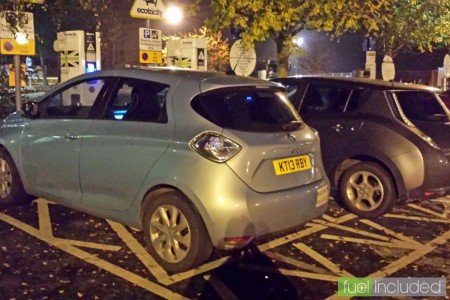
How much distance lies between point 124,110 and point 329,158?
2.81 metres

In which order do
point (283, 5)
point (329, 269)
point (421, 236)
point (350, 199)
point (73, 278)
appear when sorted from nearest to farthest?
1. point (73, 278)
2. point (329, 269)
3. point (421, 236)
4. point (350, 199)
5. point (283, 5)

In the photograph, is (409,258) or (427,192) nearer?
(409,258)

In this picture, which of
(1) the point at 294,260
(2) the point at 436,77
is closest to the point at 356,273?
(1) the point at 294,260

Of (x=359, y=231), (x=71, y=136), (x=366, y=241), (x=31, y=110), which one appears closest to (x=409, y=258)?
(x=366, y=241)

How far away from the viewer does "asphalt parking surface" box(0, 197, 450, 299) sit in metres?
4.18

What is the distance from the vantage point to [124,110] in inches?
194

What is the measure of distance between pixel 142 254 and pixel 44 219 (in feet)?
5.23

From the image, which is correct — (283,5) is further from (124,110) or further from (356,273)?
(356,273)

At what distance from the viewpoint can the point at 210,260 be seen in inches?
190

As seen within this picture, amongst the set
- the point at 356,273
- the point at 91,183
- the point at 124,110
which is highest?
the point at 124,110

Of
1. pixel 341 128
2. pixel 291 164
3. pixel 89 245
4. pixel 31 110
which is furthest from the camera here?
pixel 341 128

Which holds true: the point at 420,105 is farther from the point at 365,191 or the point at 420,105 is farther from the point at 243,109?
the point at 243,109

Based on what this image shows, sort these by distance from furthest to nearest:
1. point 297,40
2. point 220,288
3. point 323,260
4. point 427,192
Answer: point 297,40 → point 427,192 → point 323,260 → point 220,288

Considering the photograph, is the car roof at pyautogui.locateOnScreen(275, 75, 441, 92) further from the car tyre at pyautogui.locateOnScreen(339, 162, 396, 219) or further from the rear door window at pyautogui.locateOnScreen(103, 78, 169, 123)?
the rear door window at pyautogui.locateOnScreen(103, 78, 169, 123)
